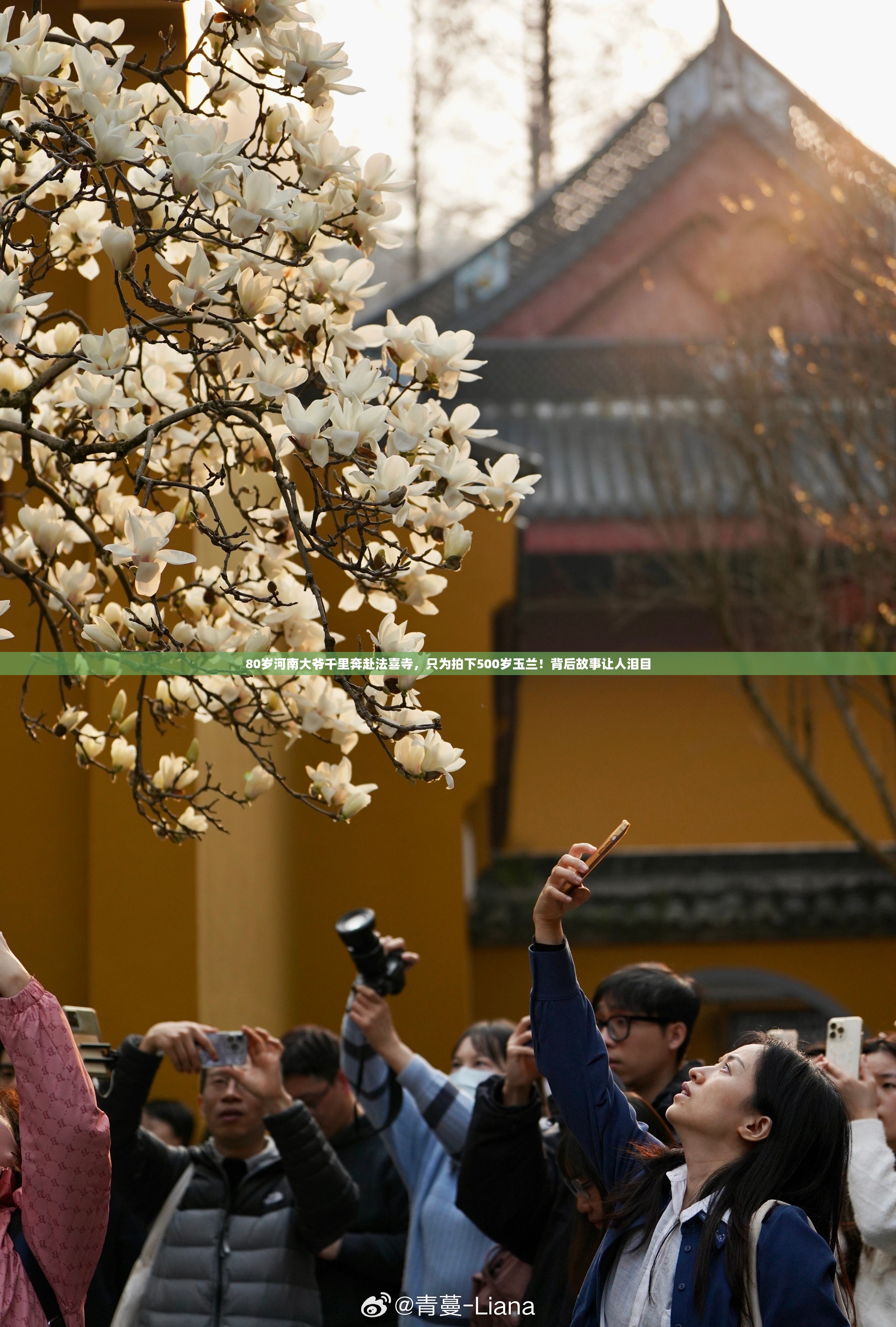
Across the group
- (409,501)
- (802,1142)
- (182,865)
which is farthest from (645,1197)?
(182,865)

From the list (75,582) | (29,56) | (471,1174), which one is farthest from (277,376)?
(471,1174)

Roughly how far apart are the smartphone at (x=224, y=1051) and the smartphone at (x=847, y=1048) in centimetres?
111

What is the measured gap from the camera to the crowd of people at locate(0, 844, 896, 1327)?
6.46ft

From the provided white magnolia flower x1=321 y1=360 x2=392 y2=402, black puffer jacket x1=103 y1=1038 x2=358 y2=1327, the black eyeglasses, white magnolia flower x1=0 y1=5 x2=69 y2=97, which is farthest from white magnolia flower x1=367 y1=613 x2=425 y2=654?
black puffer jacket x1=103 y1=1038 x2=358 y2=1327

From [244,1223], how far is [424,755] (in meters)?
1.34

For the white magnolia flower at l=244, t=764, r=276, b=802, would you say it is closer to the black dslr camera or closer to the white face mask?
the black dslr camera

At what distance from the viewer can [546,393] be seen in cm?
1004

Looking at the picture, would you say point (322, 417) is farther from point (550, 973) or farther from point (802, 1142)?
point (802, 1142)

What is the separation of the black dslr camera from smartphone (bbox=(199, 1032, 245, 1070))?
30 centimetres

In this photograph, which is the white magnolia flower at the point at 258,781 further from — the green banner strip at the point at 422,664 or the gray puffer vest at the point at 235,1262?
the gray puffer vest at the point at 235,1262

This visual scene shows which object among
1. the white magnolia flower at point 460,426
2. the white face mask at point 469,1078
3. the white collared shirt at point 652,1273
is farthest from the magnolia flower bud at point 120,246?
the white face mask at point 469,1078

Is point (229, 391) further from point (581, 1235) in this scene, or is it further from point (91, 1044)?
point (581, 1235)

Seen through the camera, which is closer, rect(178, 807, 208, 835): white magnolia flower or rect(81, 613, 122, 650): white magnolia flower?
rect(81, 613, 122, 650): white magnolia flower

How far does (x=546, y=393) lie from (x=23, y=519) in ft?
25.6
